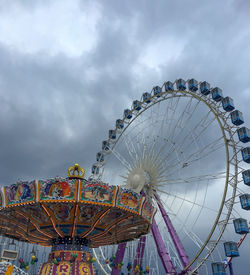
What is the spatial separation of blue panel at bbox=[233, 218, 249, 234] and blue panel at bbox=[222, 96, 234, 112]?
6765mm

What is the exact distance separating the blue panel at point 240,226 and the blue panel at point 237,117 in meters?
5.81

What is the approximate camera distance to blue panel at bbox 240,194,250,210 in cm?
1777

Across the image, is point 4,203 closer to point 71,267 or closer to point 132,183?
point 71,267

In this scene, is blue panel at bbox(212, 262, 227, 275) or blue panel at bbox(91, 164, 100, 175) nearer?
blue panel at bbox(212, 262, 227, 275)

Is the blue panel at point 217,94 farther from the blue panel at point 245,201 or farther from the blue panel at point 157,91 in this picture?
the blue panel at point 245,201

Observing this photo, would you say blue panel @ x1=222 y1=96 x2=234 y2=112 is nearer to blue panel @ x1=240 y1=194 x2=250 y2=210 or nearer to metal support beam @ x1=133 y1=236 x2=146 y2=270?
blue panel @ x1=240 y1=194 x2=250 y2=210

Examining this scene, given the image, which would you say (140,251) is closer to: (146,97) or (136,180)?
(136,180)

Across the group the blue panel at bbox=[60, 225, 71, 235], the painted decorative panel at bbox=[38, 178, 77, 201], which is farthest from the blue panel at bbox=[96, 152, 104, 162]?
the painted decorative panel at bbox=[38, 178, 77, 201]

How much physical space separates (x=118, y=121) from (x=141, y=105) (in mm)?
2690

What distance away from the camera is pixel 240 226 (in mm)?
17484

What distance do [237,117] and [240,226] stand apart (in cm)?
647

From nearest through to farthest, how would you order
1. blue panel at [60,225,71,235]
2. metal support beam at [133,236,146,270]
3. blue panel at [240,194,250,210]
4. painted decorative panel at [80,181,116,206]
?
painted decorative panel at [80,181,116,206], blue panel at [60,225,71,235], blue panel at [240,194,250,210], metal support beam at [133,236,146,270]

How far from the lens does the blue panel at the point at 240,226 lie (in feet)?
57.2

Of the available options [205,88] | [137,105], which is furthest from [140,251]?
[137,105]
